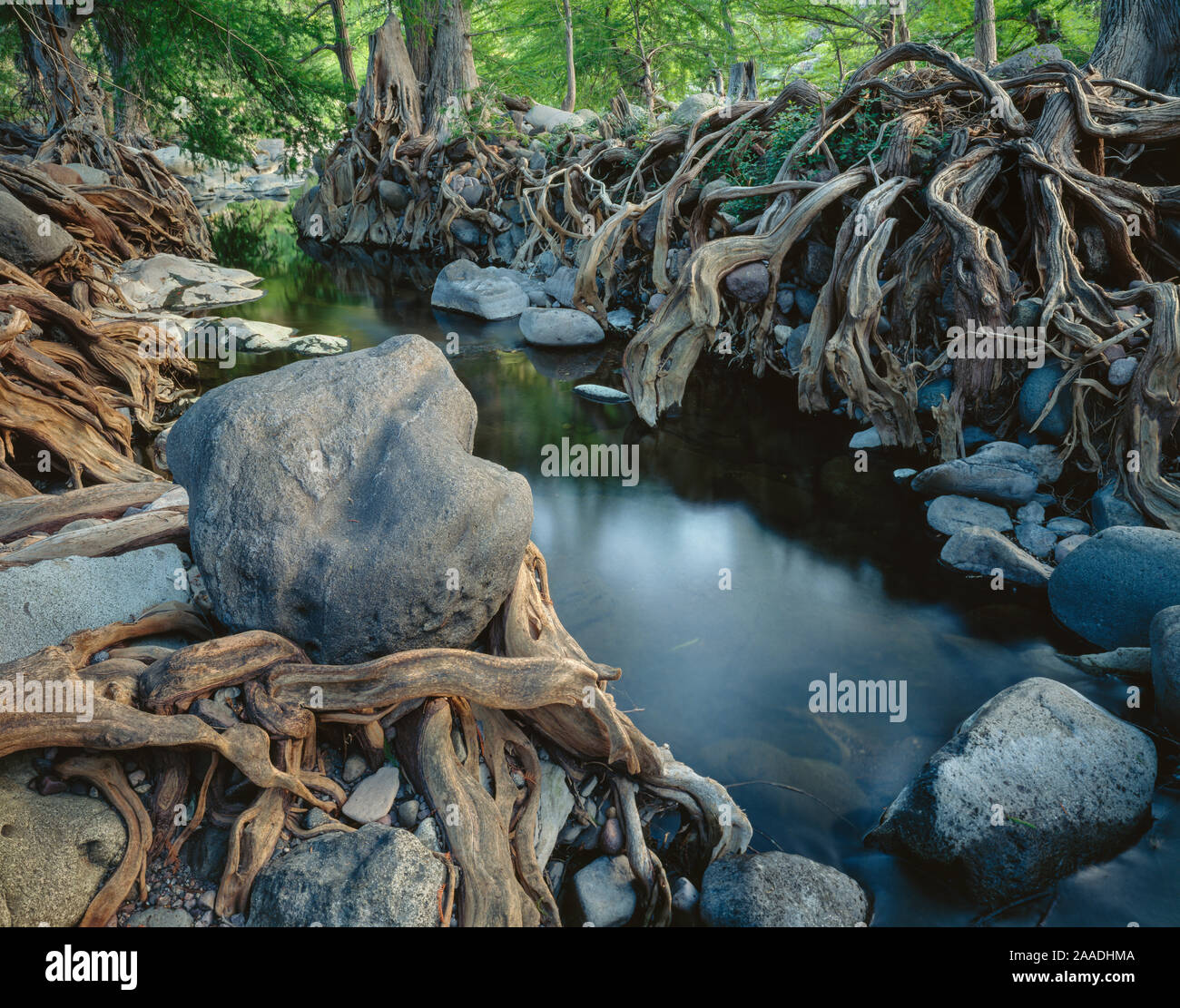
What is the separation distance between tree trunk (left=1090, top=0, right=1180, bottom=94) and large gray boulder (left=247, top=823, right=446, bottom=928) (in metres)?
11.2

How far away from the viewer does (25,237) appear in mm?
8172

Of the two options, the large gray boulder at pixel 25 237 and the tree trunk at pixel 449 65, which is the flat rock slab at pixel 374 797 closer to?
the large gray boulder at pixel 25 237

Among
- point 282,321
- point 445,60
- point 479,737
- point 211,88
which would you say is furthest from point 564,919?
point 445,60

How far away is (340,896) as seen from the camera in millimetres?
2631

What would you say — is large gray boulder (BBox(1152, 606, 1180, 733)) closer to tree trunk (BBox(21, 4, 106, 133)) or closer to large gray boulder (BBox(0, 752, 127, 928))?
large gray boulder (BBox(0, 752, 127, 928))

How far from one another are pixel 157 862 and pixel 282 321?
12.2m

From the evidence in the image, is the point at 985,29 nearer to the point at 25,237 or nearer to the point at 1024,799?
the point at 1024,799

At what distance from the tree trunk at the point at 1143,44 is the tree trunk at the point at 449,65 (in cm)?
1453

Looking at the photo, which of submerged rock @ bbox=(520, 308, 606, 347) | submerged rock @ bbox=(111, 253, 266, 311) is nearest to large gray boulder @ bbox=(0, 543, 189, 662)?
submerged rock @ bbox=(520, 308, 606, 347)

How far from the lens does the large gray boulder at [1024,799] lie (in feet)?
11.1

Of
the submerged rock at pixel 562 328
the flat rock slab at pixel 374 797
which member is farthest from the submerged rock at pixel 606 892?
the submerged rock at pixel 562 328

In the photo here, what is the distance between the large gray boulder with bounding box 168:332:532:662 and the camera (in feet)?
10.5

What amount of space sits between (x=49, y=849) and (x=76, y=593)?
4.51 feet

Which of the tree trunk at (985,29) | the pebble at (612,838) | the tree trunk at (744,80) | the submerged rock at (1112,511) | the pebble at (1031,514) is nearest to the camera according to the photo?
the pebble at (612,838)
